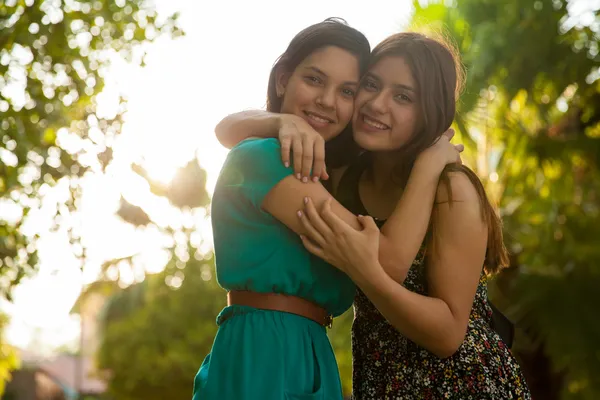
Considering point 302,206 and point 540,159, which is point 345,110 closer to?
point 302,206

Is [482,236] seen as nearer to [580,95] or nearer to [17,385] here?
[580,95]

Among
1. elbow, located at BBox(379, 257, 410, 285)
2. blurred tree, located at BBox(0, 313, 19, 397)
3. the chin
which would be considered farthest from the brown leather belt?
blurred tree, located at BBox(0, 313, 19, 397)

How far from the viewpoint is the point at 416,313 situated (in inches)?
91.5

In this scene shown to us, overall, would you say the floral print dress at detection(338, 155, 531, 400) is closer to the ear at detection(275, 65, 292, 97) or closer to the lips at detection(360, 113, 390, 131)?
the lips at detection(360, 113, 390, 131)

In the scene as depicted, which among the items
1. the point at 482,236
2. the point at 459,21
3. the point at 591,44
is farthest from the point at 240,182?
the point at 591,44

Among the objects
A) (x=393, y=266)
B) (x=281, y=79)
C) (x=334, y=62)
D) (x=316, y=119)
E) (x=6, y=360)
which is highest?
(x=334, y=62)

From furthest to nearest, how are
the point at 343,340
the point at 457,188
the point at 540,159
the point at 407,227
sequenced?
the point at 343,340 < the point at 540,159 < the point at 457,188 < the point at 407,227

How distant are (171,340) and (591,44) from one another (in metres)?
16.8

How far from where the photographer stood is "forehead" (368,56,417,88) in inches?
110

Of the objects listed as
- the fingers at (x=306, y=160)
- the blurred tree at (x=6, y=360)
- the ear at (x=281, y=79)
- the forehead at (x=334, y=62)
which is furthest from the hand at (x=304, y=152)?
the blurred tree at (x=6, y=360)

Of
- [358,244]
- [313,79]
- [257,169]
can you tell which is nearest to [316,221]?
[358,244]

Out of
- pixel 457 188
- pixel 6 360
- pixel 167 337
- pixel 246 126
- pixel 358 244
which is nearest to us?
pixel 358 244

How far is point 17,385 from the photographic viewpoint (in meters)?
43.9

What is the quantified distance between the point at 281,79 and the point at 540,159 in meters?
8.70
